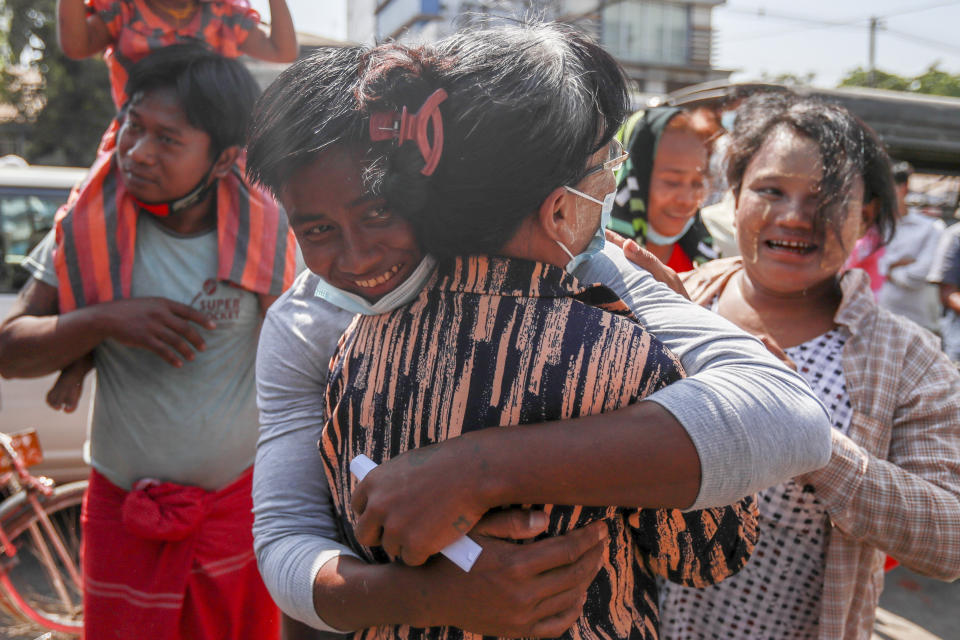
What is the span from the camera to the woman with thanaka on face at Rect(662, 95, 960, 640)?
4.52 feet

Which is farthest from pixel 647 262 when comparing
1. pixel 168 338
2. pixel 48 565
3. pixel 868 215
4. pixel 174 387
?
pixel 48 565

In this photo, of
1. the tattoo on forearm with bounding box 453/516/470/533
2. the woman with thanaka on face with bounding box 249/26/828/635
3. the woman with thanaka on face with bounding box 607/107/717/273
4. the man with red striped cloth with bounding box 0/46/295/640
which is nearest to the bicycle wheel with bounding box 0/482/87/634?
the man with red striped cloth with bounding box 0/46/295/640

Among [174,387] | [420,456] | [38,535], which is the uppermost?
[420,456]

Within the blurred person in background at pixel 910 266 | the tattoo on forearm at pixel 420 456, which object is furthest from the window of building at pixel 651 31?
the tattoo on forearm at pixel 420 456

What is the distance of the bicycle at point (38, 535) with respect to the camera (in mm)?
3424

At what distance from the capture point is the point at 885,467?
139 cm

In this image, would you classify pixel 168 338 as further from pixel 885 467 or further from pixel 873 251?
pixel 873 251

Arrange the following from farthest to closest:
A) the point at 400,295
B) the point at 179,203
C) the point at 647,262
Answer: the point at 179,203 → the point at 647,262 → the point at 400,295

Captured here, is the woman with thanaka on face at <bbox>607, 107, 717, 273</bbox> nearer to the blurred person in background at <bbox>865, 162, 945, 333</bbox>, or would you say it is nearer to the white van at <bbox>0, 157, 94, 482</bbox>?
the white van at <bbox>0, 157, 94, 482</bbox>

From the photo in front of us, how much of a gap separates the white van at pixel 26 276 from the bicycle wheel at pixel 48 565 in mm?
541

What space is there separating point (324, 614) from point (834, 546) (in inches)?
42.5

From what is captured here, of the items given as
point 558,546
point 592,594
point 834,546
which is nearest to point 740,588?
point 834,546

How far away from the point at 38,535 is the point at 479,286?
3.63m

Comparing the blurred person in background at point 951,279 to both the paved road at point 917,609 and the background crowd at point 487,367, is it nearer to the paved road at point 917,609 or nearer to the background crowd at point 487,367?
the paved road at point 917,609
